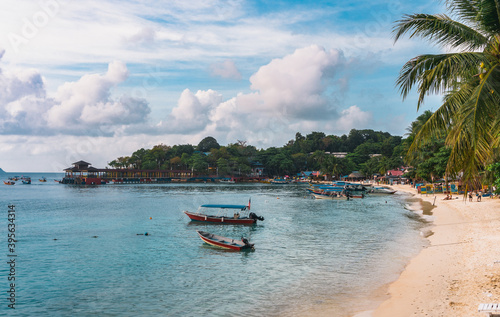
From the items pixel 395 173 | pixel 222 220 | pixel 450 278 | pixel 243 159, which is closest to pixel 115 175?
pixel 243 159

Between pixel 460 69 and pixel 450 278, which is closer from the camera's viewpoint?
pixel 460 69

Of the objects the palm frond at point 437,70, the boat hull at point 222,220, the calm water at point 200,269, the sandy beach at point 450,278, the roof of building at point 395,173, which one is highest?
the palm frond at point 437,70

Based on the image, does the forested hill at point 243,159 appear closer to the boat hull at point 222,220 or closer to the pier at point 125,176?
the pier at point 125,176

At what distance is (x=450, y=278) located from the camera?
17031mm

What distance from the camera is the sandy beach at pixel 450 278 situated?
526 inches

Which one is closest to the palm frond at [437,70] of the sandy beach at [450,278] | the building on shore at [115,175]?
the sandy beach at [450,278]

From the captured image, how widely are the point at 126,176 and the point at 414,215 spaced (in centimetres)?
14887

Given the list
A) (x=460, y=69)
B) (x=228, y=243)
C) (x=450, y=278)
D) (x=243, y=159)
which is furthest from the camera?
(x=243, y=159)

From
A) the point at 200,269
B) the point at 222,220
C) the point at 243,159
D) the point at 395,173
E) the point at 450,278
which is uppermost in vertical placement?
the point at 243,159

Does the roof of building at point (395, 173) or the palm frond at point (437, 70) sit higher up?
the palm frond at point (437, 70)

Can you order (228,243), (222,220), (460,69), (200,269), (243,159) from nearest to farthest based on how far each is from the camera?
1. (460,69)
2. (200,269)
3. (228,243)
4. (222,220)
5. (243,159)

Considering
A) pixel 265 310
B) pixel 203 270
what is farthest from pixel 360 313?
pixel 203 270

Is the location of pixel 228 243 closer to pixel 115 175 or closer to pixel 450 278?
pixel 450 278

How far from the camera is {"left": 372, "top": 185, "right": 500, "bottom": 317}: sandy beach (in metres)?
13.4
